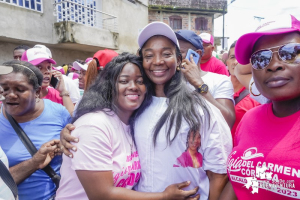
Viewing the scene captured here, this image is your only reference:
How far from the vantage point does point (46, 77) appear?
11.3 feet

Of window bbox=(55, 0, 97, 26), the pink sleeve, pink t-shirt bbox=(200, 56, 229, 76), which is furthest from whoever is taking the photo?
window bbox=(55, 0, 97, 26)

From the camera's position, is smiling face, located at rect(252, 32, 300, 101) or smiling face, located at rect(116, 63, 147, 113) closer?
smiling face, located at rect(252, 32, 300, 101)

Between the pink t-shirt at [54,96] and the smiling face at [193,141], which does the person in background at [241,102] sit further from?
the pink t-shirt at [54,96]

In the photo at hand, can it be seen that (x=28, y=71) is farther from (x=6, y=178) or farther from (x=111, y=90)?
(x=6, y=178)

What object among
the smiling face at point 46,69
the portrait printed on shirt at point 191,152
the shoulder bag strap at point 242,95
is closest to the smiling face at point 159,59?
the portrait printed on shirt at point 191,152

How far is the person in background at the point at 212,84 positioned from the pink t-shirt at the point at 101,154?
0.80m

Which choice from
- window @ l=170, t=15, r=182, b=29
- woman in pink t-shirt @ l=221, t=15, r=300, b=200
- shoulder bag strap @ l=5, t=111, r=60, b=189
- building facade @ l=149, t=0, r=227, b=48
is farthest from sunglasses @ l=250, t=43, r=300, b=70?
window @ l=170, t=15, r=182, b=29

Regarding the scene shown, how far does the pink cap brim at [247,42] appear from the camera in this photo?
121 centimetres

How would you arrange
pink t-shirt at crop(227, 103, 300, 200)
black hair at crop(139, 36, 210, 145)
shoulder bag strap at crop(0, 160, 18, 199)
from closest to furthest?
pink t-shirt at crop(227, 103, 300, 200) < shoulder bag strap at crop(0, 160, 18, 199) < black hair at crop(139, 36, 210, 145)

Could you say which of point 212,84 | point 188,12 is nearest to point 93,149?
point 212,84

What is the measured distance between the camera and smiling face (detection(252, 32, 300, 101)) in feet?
3.85

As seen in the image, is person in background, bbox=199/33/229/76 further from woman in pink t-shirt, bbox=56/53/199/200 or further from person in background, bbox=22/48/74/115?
woman in pink t-shirt, bbox=56/53/199/200

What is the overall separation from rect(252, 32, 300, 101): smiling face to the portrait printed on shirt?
545mm

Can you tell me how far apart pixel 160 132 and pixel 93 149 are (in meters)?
0.45
